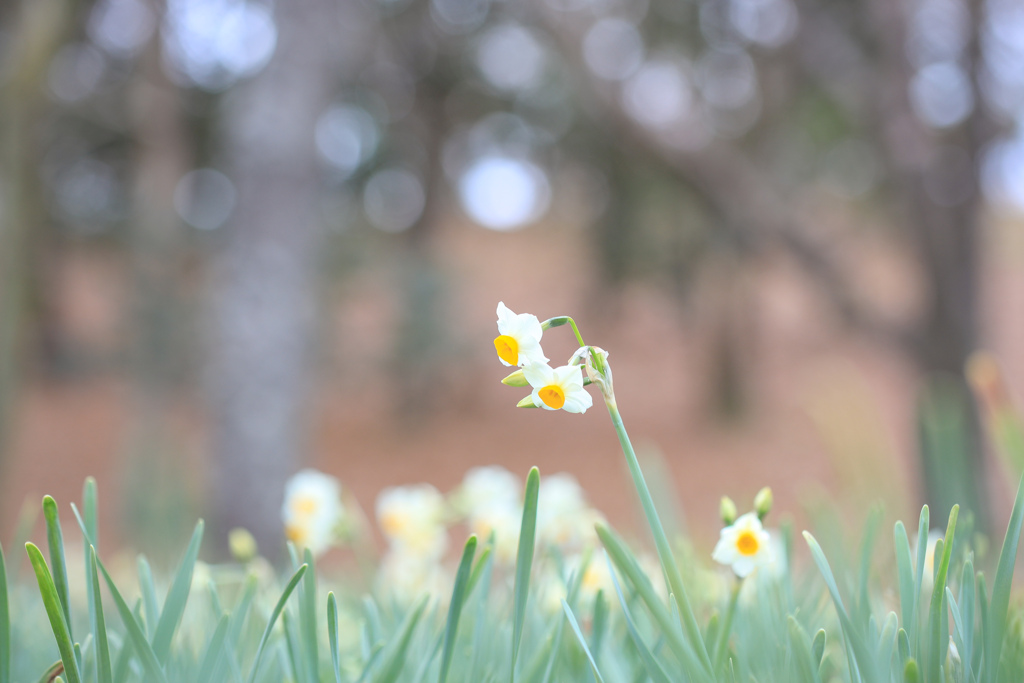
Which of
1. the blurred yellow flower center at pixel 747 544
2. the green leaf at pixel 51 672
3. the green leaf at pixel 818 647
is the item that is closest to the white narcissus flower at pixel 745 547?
the blurred yellow flower center at pixel 747 544

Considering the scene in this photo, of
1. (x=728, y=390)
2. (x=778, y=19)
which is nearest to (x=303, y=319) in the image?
(x=778, y=19)

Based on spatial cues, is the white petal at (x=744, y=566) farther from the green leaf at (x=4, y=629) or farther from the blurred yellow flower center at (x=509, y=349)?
the green leaf at (x=4, y=629)

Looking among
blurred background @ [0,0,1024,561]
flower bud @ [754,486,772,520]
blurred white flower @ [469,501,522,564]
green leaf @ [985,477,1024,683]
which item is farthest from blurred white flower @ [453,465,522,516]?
blurred background @ [0,0,1024,561]

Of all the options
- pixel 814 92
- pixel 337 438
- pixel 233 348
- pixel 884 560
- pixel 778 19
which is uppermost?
pixel 778 19

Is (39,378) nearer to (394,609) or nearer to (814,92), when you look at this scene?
(814,92)

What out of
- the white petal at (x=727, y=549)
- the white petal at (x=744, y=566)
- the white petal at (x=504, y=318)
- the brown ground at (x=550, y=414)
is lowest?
the brown ground at (x=550, y=414)

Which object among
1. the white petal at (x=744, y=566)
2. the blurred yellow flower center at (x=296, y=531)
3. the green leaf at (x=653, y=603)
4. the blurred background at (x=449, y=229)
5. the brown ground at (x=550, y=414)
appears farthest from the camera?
the brown ground at (x=550, y=414)
